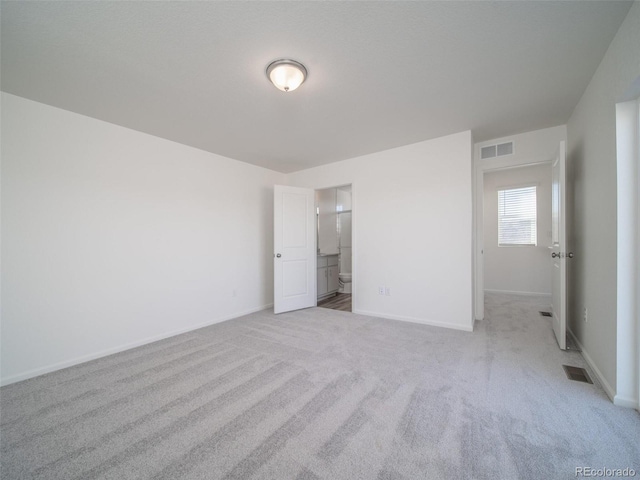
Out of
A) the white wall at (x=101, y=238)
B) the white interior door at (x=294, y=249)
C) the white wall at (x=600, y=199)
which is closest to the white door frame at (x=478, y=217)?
the white wall at (x=600, y=199)

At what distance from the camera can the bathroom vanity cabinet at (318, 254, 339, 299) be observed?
16.9 feet

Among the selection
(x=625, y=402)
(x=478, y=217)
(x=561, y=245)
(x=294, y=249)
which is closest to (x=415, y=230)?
(x=478, y=217)

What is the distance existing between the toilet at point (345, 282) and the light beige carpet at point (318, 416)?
9.85 ft

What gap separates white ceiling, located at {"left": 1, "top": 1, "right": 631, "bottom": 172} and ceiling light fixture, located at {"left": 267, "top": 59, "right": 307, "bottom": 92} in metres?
0.05

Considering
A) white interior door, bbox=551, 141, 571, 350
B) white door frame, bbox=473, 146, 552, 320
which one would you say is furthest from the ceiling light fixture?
white door frame, bbox=473, 146, 552, 320

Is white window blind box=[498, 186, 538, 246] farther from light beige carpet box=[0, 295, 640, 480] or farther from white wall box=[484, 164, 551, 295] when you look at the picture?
light beige carpet box=[0, 295, 640, 480]

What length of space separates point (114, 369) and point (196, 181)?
7.73ft

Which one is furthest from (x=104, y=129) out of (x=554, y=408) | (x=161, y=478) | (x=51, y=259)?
(x=554, y=408)

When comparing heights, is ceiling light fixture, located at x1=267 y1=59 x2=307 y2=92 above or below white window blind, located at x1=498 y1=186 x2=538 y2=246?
above

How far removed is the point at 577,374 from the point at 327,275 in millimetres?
3866

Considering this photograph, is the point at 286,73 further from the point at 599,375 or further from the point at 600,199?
the point at 599,375

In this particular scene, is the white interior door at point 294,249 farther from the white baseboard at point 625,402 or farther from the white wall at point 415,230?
the white baseboard at point 625,402

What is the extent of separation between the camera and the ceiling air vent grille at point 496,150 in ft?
10.8

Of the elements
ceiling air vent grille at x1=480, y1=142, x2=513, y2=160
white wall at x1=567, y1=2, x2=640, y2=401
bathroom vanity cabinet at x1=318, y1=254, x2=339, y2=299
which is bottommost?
bathroom vanity cabinet at x1=318, y1=254, x2=339, y2=299
